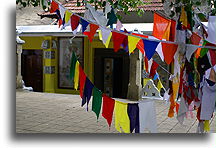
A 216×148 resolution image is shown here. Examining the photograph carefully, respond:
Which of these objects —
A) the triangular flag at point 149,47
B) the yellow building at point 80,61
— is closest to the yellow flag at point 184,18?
the triangular flag at point 149,47

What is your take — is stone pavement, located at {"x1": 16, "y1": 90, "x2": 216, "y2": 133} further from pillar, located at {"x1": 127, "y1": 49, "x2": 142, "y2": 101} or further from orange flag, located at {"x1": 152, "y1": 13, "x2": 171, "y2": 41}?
orange flag, located at {"x1": 152, "y1": 13, "x2": 171, "y2": 41}

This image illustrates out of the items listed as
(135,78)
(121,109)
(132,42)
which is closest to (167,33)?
(132,42)

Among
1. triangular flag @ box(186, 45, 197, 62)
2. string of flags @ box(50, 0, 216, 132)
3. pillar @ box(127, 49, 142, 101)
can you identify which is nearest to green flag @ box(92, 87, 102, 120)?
string of flags @ box(50, 0, 216, 132)

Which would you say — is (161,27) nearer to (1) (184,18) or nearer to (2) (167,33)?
(2) (167,33)

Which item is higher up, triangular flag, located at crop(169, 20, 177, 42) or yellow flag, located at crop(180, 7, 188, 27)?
yellow flag, located at crop(180, 7, 188, 27)

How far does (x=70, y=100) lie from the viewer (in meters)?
6.25

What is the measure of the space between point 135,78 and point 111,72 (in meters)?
2.03

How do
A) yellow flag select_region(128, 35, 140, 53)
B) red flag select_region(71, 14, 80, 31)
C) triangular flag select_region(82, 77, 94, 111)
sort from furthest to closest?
red flag select_region(71, 14, 80, 31) → triangular flag select_region(82, 77, 94, 111) → yellow flag select_region(128, 35, 140, 53)

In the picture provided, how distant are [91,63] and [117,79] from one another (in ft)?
2.47

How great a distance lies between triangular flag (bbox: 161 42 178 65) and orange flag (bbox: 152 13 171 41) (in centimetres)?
14

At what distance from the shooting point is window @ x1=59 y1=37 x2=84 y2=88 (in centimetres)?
820

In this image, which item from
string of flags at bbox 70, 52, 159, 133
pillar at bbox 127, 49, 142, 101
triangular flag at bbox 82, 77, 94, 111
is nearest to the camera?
string of flags at bbox 70, 52, 159, 133

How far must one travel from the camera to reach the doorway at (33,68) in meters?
8.63

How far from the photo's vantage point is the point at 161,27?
8.97ft
